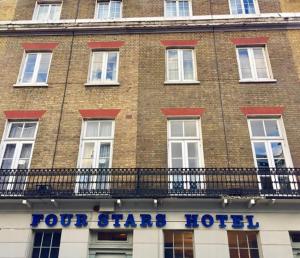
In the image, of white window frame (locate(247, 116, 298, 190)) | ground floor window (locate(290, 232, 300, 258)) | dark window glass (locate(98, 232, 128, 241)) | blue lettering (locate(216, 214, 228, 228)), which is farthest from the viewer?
white window frame (locate(247, 116, 298, 190))

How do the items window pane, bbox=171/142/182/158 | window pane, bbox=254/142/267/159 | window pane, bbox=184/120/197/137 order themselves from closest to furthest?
window pane, bbox=254/142/267/159
window pane, bbox=171/142/182/158
window pane, bbox=184/120/197/137

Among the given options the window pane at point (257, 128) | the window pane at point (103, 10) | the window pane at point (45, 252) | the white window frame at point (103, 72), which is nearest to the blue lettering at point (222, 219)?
the window pane at point (257, 128)

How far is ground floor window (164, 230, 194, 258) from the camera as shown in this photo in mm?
10938

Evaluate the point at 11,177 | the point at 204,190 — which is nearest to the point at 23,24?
the point at 11,177

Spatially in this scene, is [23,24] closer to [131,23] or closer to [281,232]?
[131,23]

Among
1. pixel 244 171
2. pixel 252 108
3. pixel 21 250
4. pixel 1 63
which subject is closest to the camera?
pixel 21 250

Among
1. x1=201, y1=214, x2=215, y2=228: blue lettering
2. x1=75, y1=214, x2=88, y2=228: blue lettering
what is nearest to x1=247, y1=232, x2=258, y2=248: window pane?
x1=201, y1=214, x2=215, y2=228: blue lettering

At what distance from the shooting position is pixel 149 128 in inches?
522

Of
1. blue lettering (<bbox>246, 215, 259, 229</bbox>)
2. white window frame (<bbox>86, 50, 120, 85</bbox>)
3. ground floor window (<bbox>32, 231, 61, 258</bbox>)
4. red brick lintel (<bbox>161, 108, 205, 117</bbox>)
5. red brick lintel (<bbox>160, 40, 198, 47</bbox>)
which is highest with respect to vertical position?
red brick lintel (<bbox>160, 40, 198, 47</bbox>)

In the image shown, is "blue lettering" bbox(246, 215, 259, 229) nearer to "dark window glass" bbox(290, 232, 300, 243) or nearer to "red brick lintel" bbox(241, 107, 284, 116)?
"dark window glass" bbox(290, 232, 300, 243)

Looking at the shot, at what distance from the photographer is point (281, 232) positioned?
10828 millimetres

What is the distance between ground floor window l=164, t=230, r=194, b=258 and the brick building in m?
0.03

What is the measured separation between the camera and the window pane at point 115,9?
669 inches

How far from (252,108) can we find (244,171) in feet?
9.49
